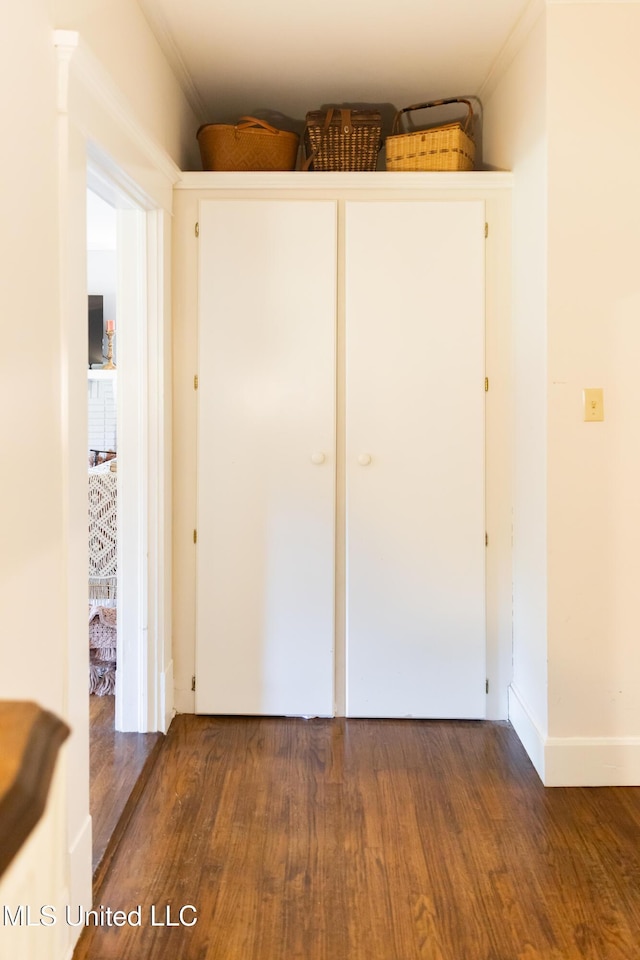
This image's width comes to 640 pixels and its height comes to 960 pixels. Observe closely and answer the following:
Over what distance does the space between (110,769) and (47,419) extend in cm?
135

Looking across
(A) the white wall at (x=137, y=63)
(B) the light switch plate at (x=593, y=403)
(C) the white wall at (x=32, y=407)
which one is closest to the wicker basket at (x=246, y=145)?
(A) the white wall at (x=137, y=63)

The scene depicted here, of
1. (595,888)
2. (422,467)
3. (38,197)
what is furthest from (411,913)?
(38,197)

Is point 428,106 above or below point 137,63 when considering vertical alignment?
above

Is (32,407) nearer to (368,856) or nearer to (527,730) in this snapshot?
(368,856)

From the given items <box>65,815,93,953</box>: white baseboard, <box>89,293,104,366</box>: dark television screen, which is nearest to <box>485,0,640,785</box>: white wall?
<box>65,815,93,953</box>: white baseboard

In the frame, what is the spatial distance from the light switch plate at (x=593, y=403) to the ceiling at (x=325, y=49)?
1188 mm

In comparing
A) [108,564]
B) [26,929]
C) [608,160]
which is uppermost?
[608,160]

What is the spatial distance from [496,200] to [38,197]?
176 cm

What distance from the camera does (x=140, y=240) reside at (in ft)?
8.09

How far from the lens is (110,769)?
2.32m

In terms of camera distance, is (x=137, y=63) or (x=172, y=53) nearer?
(x=137, y=63)

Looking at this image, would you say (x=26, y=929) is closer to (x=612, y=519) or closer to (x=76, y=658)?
Result: (x=76, y=658)

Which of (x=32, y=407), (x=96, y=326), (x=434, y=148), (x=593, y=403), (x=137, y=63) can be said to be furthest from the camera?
(x=96, y=326)

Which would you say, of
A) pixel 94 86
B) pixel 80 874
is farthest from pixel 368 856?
pixel 94 86
